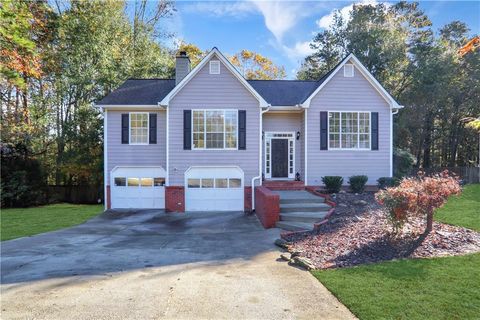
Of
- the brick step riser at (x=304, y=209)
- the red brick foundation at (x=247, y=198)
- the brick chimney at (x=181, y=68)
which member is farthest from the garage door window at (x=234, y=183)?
the brick chimney at (x=181, y=68)

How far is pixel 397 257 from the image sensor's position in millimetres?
6055

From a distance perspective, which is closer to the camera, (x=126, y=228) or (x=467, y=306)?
(x=467, y=306)

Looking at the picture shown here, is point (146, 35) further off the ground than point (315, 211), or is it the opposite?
point (146, 35)

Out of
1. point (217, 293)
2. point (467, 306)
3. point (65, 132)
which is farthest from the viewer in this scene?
point (65, 132)

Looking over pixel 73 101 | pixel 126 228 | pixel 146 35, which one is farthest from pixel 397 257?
pixel 146 35

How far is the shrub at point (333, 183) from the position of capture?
507 inches

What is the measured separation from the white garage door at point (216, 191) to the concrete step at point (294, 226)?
4.20 meters

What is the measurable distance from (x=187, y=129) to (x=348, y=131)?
24.3ft

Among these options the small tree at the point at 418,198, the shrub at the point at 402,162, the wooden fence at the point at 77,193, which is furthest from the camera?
the wooden fence at the point at 77,193

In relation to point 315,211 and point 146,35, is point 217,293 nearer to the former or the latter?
point 315,211

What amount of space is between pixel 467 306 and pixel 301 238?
13.7 ft

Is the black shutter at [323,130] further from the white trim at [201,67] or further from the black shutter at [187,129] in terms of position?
the black shutter at [187,129]

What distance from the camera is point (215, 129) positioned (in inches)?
546

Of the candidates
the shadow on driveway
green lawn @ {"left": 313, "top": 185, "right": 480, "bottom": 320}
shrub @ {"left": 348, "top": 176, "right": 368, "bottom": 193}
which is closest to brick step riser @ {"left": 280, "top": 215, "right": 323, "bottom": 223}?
the shadow on driveway
